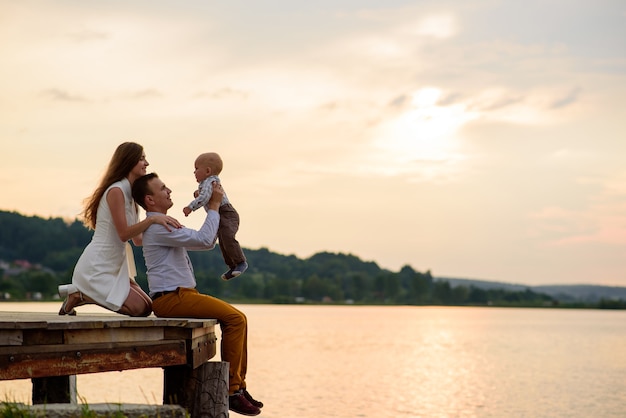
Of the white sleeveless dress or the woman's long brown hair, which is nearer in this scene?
the white sleeveless dress

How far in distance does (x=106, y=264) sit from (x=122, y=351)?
3.66ft

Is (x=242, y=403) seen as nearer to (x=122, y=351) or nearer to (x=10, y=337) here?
(x=122, y=351)

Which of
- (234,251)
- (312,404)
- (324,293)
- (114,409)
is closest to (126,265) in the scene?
(234,251)

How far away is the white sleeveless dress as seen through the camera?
8.59 m

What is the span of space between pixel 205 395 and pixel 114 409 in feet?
3.74

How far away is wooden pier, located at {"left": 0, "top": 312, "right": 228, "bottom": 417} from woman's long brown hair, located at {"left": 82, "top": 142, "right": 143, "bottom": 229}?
4.06 ft

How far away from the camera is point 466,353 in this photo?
227 ft

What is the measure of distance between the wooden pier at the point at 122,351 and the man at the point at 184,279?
7.2 inches

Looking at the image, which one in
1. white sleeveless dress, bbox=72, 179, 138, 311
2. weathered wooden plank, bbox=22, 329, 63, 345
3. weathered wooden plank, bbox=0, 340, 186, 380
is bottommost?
weathered wooden plank, bbox=0, 340, 186, 380

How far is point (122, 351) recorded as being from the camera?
7.86 metres

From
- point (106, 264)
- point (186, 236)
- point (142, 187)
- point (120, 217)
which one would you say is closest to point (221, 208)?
point (186, 236)

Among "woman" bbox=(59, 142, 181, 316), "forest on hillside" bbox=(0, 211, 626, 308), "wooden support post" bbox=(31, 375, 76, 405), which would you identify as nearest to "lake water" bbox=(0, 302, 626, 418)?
"wooden support post" bbox=(31, 375, 76, 405)

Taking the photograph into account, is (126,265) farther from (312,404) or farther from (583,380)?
(583,380)

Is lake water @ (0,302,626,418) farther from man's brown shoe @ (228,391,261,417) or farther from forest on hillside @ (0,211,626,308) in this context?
forest on hillside @ (0,211,626,308)
